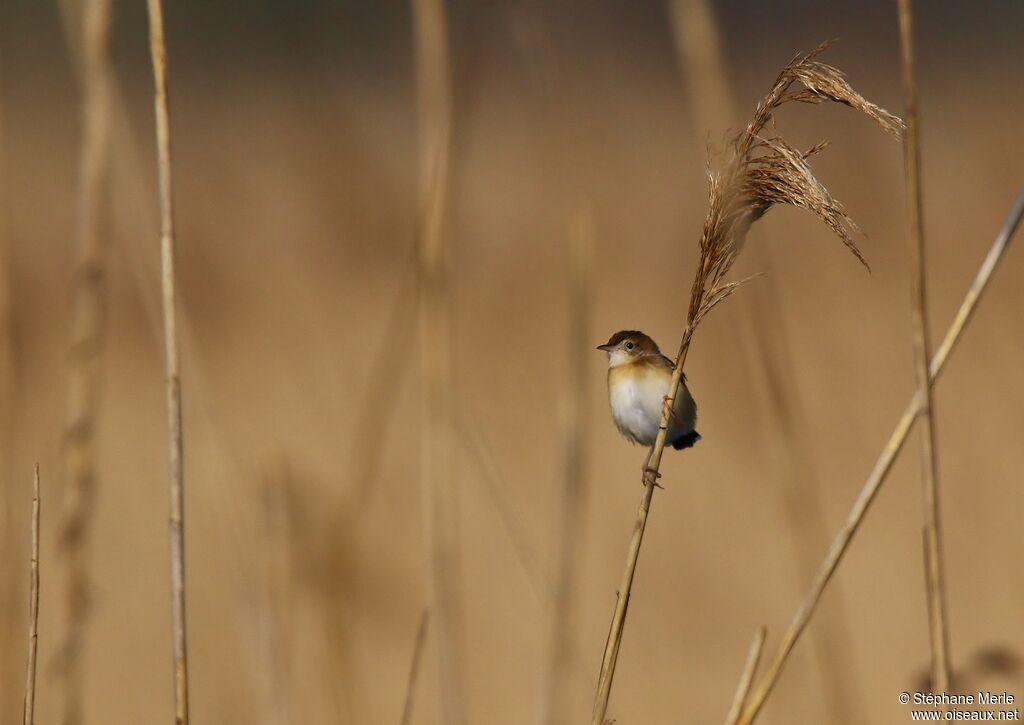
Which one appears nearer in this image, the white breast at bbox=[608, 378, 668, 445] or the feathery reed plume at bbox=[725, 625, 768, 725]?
the feathery reed plume at bbox=[725, 625, 768, 725]

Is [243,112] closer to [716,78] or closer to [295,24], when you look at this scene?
[295,24]

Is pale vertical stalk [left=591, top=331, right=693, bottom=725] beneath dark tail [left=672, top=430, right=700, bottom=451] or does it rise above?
beneath

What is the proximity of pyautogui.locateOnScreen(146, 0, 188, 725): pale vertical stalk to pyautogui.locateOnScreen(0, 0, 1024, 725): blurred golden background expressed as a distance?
51 cm

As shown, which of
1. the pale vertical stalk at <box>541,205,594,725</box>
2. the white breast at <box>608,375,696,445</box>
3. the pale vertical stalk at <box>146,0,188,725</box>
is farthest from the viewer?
the white breast at <box>608,375,696,445</box>

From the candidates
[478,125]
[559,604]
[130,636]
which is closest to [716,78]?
[559,604]

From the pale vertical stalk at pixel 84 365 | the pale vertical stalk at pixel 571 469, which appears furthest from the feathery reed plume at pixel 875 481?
the pale vertical stalk at pixel 84 365

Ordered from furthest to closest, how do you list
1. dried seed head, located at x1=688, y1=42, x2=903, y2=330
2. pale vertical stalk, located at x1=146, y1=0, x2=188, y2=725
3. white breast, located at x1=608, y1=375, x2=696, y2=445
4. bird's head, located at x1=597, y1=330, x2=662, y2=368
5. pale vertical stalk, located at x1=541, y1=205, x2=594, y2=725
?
bird's head, located at x1=597, y1=330, x2=662, y2=368, white breast, located at x1=608, y1=375, x2=696, y2=445, pale vertical stalk, located at x1=541, y1=205, x2=594, y2=725, pale vertical stalk, located at x1=146, y1=0, x2=188, y2=725, dried seed head, located at x1=688, y1=42, x2=903, y2=330

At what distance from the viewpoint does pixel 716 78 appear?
78.9 inches

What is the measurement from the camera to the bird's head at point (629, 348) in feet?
8.88

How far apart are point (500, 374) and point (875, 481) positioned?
4.82m

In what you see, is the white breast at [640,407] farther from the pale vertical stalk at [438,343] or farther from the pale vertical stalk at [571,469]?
the pale vertical stalk at [438,343]

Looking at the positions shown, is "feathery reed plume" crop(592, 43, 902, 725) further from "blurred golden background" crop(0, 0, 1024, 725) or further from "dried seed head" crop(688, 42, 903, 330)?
"blurred golden background" crop(0, 0, 1024, 725)

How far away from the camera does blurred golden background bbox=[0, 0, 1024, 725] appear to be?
8.54 feet

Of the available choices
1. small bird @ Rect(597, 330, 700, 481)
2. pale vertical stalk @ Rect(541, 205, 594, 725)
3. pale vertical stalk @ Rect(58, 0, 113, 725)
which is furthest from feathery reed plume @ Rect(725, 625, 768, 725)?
pale vertical stalk @ Rect(58, 0, 113, 725)
